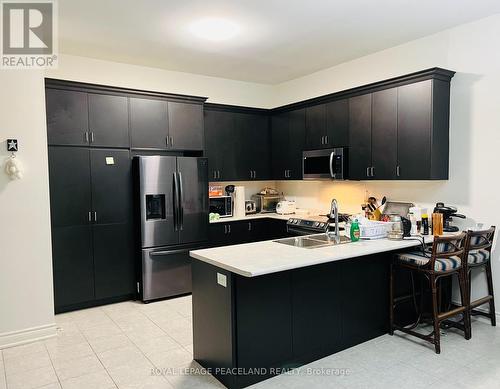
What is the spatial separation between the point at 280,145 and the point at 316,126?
81 centimetres

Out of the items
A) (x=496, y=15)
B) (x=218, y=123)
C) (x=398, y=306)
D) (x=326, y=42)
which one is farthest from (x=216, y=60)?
(x=398, y=306)

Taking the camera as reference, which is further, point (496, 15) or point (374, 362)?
point (496, 15)

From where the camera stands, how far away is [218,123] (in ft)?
17.6

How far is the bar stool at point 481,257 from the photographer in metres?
3.22

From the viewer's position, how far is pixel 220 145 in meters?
5.40

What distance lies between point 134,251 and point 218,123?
2141 mm

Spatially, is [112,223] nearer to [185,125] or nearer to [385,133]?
[185,125]

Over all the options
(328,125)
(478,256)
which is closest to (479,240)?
(478,256)

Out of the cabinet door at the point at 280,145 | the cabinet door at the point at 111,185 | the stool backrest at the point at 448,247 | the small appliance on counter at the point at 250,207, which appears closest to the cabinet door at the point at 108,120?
the cabinet door at the point at 111,185

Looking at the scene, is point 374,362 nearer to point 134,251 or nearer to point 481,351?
point 481,351

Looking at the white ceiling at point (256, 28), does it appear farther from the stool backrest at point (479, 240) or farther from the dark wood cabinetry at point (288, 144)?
the stool backrest at point (479, 240)

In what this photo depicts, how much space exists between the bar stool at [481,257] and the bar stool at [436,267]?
8 centimetres

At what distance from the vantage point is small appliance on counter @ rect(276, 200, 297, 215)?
5.59 metres

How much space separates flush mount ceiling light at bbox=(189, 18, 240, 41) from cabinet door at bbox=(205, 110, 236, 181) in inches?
56.0
